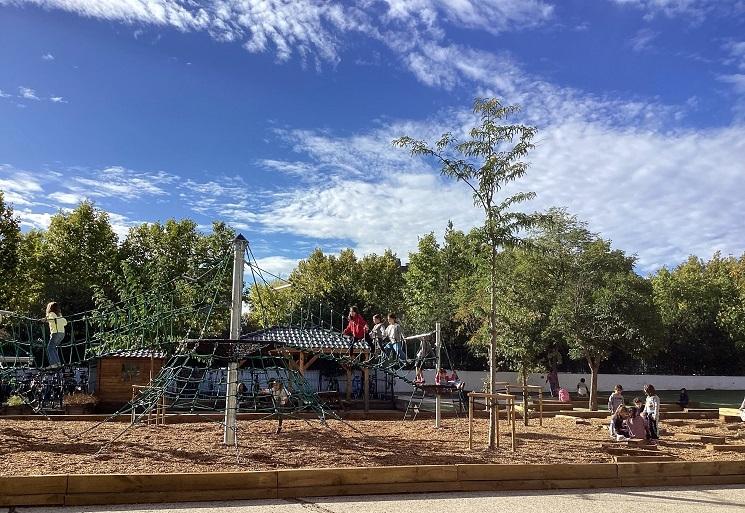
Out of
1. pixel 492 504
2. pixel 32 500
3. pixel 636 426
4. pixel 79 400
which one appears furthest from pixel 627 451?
pixel 79 400

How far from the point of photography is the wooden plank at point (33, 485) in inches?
278

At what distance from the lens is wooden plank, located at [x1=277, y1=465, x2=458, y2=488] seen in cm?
795

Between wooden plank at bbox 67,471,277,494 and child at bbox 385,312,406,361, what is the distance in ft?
21.8

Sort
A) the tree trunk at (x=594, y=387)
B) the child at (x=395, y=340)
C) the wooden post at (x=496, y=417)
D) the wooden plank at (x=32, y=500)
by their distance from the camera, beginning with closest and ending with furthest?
the wooden plank at (x=32, y=500), the wooden post at (x=496, y=417), the child at (x=395, y=340), the tree trunk at (x=594, y=387)

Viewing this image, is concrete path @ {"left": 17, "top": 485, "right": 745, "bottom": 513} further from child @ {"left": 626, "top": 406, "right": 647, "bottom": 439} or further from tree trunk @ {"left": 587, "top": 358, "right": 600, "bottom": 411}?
tree trunk @ {"left": 587, "top": 358, "right": 600, "bottom": 411}

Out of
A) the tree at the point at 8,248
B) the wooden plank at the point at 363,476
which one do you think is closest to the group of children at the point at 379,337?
the wooden plank at the point at 363,476

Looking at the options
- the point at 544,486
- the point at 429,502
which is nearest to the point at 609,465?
the point at 544,486

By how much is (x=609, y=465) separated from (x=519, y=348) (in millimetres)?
16546

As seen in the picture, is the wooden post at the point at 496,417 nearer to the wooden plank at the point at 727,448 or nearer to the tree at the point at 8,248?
the wooden plank at the point at 727,448

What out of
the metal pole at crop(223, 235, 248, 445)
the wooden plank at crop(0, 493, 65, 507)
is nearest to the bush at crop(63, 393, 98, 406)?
the metal pole at crop(223, 235, 248, 445)

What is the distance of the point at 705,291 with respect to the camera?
1871 inches

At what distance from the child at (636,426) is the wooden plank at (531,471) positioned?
431 centimetres

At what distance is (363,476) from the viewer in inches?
323

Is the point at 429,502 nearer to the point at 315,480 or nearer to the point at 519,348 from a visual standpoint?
the point at 315,480
